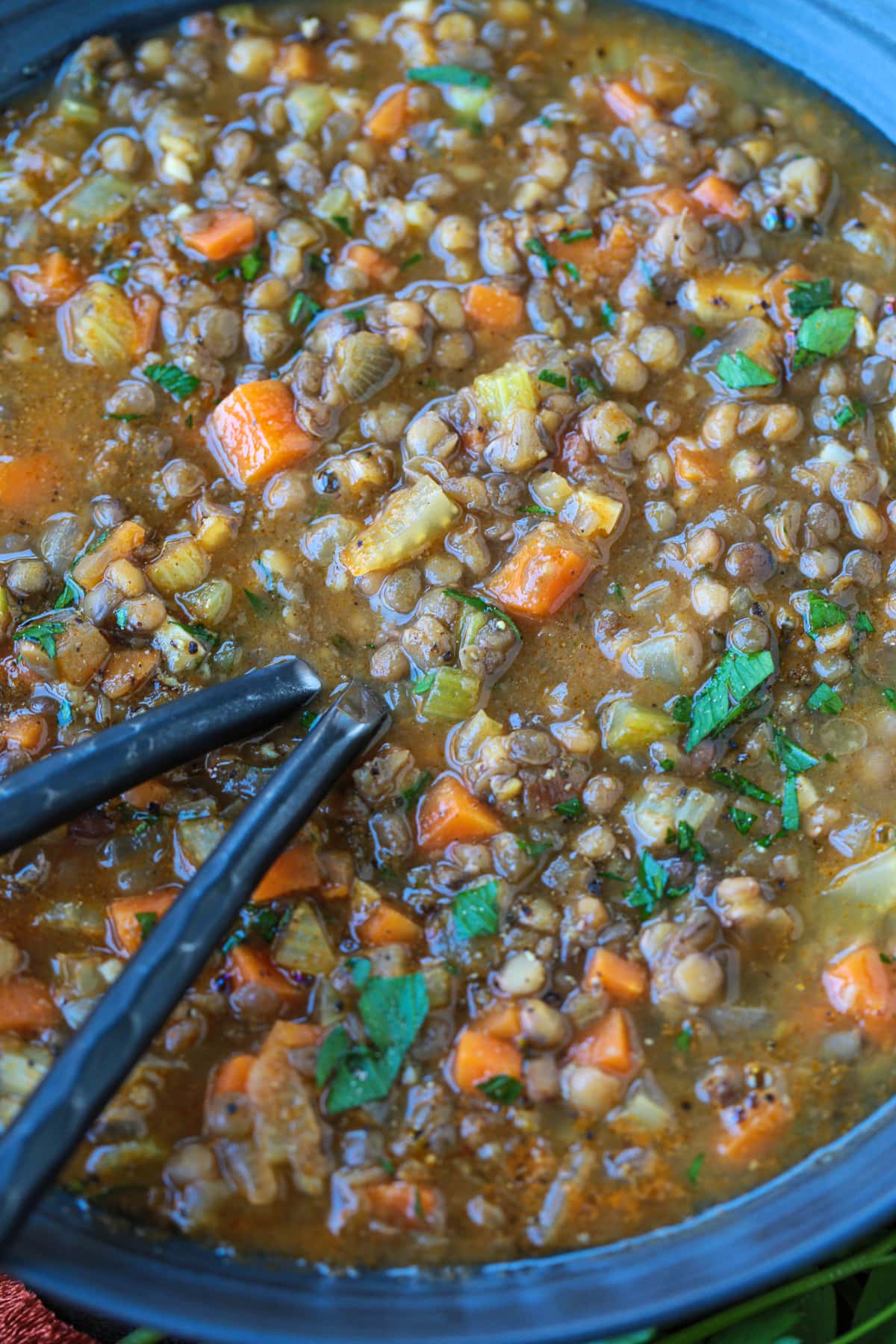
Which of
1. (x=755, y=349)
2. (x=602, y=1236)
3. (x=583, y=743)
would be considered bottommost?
(x=602, y=1236)

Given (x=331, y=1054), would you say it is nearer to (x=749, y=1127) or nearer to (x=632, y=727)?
(x=749, y=1127)

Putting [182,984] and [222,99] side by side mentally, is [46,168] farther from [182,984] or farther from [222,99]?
[182,984]

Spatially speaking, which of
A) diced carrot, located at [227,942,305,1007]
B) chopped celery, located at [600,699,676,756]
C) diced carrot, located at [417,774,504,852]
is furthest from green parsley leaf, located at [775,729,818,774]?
diced carrot, located at [227,942,305,1007]

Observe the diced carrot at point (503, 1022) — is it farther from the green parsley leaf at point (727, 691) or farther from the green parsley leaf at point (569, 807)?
the green parsley leaf at point (727, 691)

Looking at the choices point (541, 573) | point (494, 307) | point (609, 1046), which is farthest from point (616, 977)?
point (494, 307)

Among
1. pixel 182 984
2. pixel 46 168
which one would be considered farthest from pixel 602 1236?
pixel 46 168

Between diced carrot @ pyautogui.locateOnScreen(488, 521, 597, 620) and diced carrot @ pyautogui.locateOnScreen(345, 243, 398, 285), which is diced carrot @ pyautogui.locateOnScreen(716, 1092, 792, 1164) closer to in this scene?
diced carrot @ pyautogui.locateOnScreen(488, 521, 597, 620)
